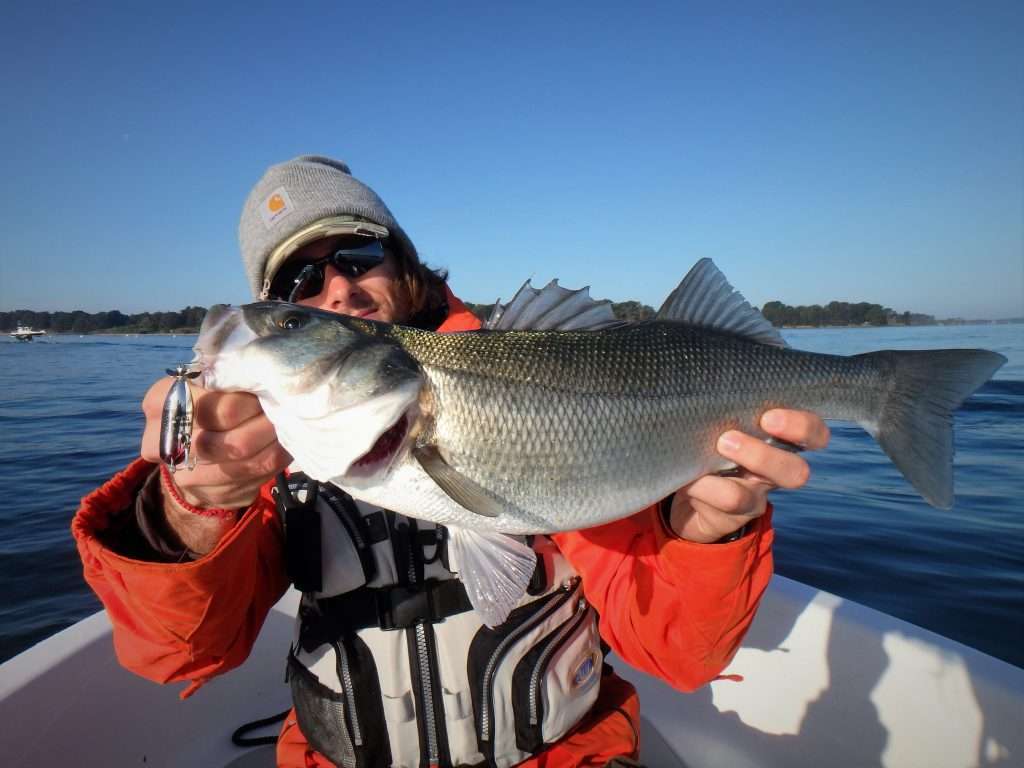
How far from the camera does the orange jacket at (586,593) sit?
6.81 ft

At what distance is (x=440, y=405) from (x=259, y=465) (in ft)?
2.25

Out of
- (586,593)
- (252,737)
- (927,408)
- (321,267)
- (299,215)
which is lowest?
(252,737)

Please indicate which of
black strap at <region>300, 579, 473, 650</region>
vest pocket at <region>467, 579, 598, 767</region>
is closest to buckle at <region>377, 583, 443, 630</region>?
black strap at <region>300, 579, 473, 650</region>

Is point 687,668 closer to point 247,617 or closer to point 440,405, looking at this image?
point 440,405

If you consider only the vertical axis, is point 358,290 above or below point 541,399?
above

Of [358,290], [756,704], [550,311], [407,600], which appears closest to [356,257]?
[358,290]

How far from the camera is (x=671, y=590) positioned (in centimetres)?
252

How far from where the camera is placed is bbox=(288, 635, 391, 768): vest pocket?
100 inches

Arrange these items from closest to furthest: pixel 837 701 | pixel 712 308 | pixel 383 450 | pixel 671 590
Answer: pixel 383 450, pixel 671 590, pixel 712 308, pixel 837 701

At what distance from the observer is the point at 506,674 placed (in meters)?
2.61

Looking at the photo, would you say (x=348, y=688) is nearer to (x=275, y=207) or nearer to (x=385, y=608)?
(x=385, y=608)

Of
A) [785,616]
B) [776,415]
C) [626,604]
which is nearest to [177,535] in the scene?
[626,604]

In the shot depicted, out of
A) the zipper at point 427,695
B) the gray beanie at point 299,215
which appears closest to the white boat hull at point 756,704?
the zipper at point 427,695

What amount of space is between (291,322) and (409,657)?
1.66m
